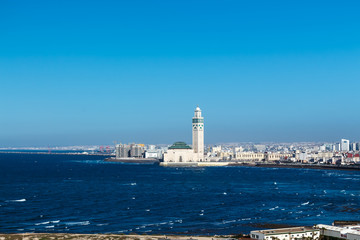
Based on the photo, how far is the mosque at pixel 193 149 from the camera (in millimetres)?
155875

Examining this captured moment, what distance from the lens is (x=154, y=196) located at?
61.2 metres

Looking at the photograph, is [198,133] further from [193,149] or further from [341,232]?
[341,232]

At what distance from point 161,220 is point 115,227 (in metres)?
4.84

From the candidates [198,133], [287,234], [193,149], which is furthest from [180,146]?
[287,234]

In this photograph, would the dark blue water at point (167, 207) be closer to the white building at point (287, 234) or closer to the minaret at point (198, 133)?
the white building at point (287, 234)

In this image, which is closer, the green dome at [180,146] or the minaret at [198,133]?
the green dome at [180,146]

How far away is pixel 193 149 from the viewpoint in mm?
160875

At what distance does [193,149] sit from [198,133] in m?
5.99

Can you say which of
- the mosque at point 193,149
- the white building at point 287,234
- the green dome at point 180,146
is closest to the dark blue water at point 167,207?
the white building at point 287,234

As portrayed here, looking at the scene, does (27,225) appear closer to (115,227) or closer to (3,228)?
(3,228)

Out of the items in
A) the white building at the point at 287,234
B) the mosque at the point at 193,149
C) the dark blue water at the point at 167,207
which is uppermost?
the mosque at the point at 193,149

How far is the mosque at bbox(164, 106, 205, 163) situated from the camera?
155875 mm

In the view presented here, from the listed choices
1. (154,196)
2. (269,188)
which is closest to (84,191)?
(154,196)

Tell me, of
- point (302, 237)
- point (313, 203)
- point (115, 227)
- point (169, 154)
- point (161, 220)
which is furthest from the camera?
point (169, 154)
